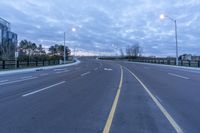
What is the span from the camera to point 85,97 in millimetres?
10172

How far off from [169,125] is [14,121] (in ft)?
13.8

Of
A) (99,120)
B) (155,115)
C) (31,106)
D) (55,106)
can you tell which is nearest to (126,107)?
(155,115)

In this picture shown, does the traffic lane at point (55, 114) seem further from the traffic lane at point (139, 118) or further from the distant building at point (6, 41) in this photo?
the distant building at point (6, 41)

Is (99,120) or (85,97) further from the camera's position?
(85,97)

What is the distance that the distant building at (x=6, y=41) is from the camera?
55.7 m

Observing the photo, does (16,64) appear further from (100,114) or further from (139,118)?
(139,118)

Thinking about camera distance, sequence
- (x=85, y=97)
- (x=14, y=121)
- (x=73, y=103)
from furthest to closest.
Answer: (x=85, y=97) → (x=73, y=103) → (x=14, y=121)

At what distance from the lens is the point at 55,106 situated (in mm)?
8344

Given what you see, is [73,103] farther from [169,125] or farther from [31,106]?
[169,125]

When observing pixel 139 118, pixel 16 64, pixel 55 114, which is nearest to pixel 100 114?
pixel 139 118

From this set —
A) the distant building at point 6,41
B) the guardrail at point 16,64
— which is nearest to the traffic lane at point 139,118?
the guardrail at point 16,64

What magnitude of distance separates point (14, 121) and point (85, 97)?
4154 mm

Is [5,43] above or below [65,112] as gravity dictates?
above

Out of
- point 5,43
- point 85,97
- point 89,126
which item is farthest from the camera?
point 5,43
